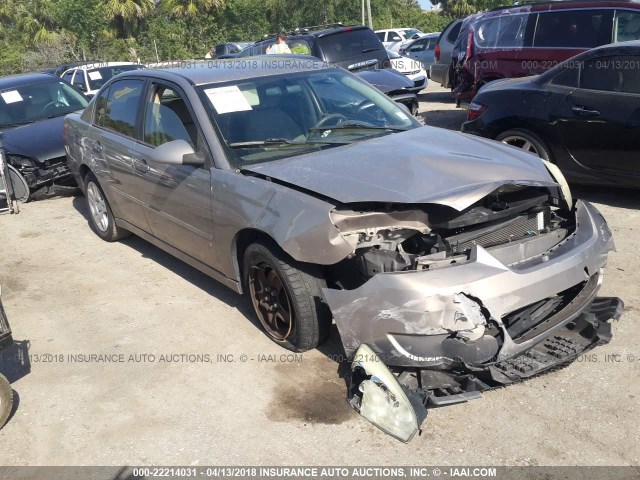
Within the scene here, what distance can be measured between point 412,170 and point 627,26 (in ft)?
20.6

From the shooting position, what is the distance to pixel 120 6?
1184 inches

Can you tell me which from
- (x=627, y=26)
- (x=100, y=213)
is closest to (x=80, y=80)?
(x=100, y=213)

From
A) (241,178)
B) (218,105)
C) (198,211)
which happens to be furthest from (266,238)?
(218,105)

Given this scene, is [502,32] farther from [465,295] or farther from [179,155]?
[465,295]

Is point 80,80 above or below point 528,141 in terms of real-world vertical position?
above

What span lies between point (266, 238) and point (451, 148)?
1319 mm

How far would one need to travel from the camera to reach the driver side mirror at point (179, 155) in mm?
4266

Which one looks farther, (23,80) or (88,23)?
(88,23)

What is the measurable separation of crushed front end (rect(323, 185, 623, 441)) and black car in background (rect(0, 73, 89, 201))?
5937 mm

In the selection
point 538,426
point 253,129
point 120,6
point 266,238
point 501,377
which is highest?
point 120,6

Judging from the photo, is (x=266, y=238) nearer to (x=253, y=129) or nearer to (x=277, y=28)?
(x=253, y=129)

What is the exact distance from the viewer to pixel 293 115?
460 centimetres

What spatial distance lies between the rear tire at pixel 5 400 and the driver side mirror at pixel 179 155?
5.38ft

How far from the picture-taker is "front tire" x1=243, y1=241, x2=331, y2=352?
12.3 feet
